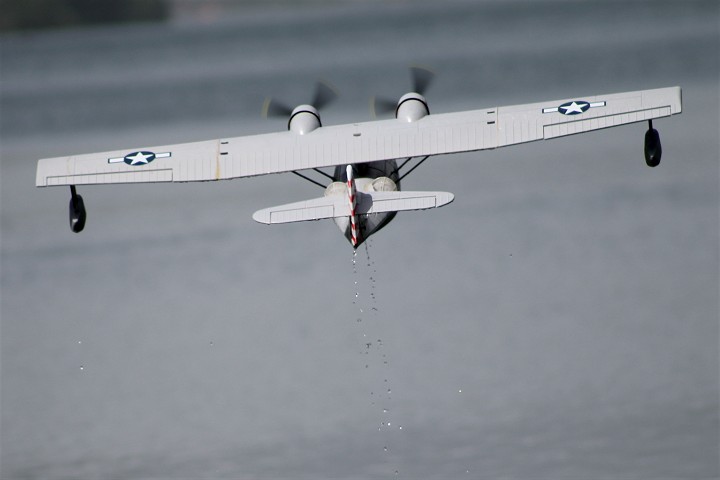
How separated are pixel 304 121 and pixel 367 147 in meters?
2.57

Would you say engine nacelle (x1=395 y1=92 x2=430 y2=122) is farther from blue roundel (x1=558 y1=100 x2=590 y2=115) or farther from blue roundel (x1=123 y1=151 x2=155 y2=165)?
blue roundel (x1=123 y1=151 x2=155 y2=165)

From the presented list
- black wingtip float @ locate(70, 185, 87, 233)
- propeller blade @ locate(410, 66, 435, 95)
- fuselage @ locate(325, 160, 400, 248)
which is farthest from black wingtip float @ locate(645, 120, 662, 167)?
black wingtip float @ locate(70, 185, 87, 233)

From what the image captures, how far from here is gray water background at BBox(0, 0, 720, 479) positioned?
28.2 metres

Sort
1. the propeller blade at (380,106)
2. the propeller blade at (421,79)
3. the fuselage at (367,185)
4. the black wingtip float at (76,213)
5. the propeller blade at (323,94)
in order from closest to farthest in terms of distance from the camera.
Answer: the fuselage at (367,185) → the black wingtip float at (76,213) → the propeller blade at (380,106) → the propeller blade at (323,94) → the propeller blade at (421,79)

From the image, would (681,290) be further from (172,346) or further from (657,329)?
(172,346)

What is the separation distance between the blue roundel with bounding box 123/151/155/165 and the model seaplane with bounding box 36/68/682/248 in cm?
2

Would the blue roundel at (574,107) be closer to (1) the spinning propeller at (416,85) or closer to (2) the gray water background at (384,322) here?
(1) the spinning propeller at (416,85)

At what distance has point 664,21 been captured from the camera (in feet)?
368

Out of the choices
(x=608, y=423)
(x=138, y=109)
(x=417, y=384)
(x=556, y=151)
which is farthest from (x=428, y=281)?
(x=138, y=109)

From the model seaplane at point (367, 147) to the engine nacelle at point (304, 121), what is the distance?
1.2 inches

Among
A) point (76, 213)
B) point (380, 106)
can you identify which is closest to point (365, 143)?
point (380, 106)

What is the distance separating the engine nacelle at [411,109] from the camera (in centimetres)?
2742

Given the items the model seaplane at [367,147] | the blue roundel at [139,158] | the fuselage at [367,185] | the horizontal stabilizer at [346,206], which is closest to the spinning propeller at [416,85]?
the model seaplane at [367,147]

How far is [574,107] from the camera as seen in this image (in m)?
25.9
